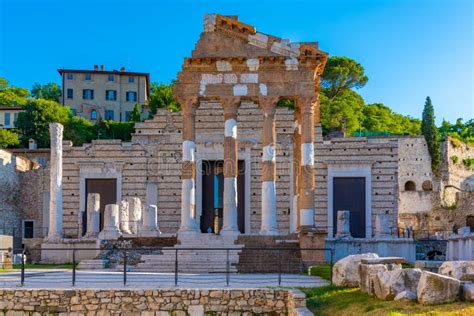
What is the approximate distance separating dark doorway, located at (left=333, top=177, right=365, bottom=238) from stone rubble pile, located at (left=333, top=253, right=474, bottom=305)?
2200 cm

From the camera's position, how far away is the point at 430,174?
219 ft

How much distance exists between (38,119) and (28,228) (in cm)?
2374

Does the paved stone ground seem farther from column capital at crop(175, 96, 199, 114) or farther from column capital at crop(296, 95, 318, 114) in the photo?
column capital at crop(175, 96, 199, 114)

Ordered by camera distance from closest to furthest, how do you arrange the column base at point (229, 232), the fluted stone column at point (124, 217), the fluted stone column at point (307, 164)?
1. the fluted stone column at point (307, 164)
2. the column base at point (229, 232)
3. the fluted stone column at point (124, 217)

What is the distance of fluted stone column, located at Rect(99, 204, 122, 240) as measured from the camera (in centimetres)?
3159

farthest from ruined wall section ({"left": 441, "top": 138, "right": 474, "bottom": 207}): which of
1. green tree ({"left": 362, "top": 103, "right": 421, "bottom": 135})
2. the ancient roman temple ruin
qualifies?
the ancient roman temple ruin

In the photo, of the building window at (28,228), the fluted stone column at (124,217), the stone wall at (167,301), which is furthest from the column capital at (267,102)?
the building window at (28,228)

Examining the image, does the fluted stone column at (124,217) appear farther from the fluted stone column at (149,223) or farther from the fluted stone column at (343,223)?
the fluted stone column at (343,223)

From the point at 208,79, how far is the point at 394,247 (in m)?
10.9

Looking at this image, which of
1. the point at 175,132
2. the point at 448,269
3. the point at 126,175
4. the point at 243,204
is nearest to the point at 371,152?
the point at 243,204

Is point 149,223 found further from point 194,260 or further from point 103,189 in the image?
point 103,189

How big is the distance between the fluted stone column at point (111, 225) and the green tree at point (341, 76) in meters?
46.4

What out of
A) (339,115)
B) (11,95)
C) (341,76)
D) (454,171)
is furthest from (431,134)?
(11,95)

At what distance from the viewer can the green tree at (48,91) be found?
8875cm
